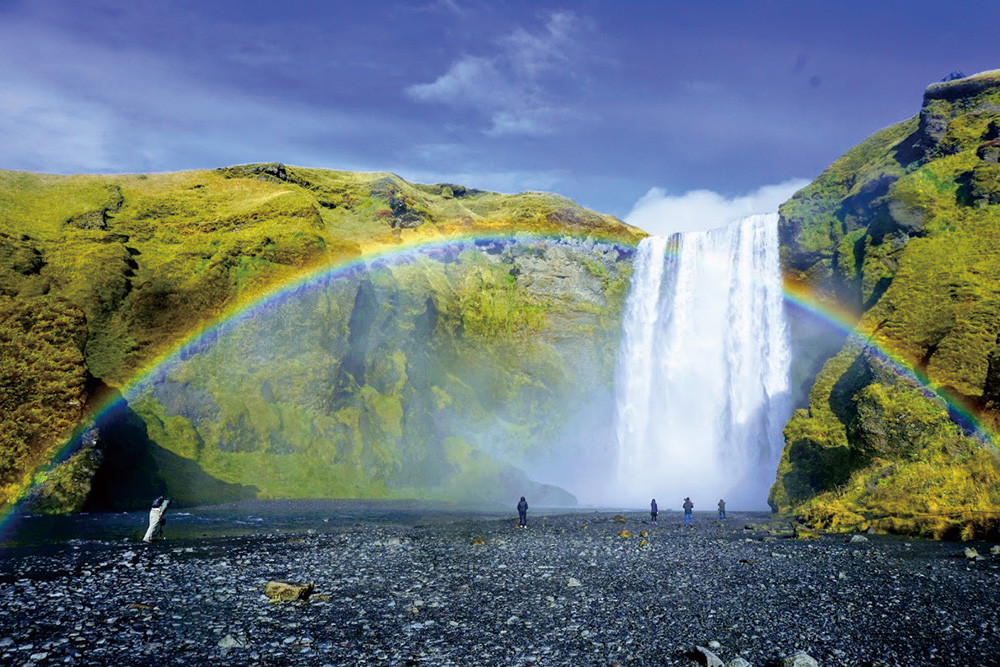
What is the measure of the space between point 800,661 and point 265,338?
6811 cm

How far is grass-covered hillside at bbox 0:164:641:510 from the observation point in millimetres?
44781

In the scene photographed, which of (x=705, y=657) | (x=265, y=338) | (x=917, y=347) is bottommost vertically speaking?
(x=705, y=657)

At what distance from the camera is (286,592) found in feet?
50.1

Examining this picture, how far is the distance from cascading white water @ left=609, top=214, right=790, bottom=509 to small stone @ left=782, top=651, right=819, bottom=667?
57.3m

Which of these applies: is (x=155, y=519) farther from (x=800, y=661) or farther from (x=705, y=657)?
(x=800, y=661)

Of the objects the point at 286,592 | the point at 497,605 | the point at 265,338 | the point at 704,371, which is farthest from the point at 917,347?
the point at 265,338

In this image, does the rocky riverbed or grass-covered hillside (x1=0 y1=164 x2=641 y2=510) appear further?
grass-covered hillside (x1=0 y1=164 x2=641 y2=510)

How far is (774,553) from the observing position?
24.2 metres

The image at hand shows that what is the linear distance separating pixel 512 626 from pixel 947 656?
30.3 ft

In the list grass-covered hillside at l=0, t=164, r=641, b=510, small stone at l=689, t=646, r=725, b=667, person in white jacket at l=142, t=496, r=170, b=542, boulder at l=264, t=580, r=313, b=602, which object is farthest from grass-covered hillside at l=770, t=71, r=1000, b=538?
grass-covered hillside at l=0, t=164, r=641, b=510

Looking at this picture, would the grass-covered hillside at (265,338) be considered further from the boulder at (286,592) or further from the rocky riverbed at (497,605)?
the boulder at (286,592)

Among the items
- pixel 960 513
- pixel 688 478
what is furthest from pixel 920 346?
pixel 688 478

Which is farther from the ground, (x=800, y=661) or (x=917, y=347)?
(x=917, y=347)

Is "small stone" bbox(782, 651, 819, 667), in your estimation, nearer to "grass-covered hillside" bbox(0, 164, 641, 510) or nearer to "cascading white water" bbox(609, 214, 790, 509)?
"grass-covered hillside" bbox(0, 164, 641, 510)
